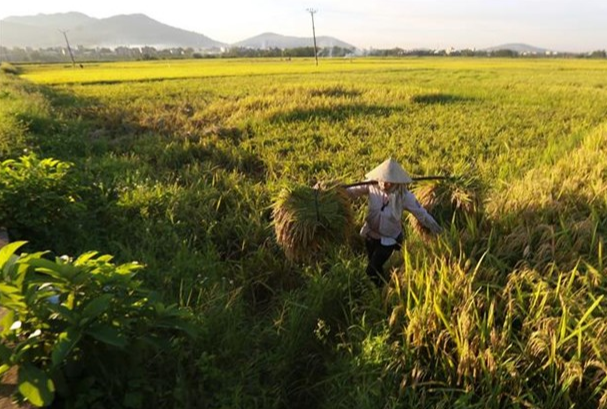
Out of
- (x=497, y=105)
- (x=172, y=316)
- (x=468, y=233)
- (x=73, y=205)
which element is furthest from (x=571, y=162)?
(x=497, y=105)

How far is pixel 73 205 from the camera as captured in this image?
3.62 meters

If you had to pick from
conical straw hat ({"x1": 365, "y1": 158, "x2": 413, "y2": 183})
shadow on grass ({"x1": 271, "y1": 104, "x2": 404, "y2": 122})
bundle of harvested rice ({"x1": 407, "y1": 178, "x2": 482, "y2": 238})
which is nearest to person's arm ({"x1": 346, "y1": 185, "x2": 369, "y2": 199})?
conical straw hat ({"x1": 365, "y1": 158, "x2": 413, "y2": 183})

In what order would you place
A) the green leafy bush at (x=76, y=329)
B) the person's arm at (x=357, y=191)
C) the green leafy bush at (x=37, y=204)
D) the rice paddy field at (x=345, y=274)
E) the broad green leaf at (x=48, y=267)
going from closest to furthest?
1. the green leafy bush at (x=76, y=329)
2. the broad green leaf at (x=48, y=267)
3. the rice paddy field at (x=345, y=274)
4. the person's arm at (x=357, y=191)
5. the green leafy bush at (x=37, y=204)

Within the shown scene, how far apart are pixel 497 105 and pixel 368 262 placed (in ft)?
30.3

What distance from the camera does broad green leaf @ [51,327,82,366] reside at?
1.47 meters

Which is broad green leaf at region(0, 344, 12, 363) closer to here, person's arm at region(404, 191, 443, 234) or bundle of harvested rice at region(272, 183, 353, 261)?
bundle of harvested rice at region(272, 183, 353, 261)

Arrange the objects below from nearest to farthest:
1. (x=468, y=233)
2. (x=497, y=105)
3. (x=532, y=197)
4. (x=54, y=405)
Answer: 1. (x=54, y=405)
2. (x=468, y=233)
3. (x=532, y=197)
4. (x=497, y=105)

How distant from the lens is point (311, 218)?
10.0 feet

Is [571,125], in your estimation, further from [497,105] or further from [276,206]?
[276,206]

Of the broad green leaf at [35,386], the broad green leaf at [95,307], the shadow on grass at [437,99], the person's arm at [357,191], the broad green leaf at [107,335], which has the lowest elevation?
the shadow on grass at [437,99]

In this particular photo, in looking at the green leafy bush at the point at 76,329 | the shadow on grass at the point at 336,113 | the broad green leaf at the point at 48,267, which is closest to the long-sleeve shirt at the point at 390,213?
the green leafy bush at the point at 76,329

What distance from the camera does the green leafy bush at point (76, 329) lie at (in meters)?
1.55

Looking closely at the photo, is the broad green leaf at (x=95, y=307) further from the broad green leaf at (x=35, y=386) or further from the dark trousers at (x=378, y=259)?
the dark trousers at (x=378, y=259)

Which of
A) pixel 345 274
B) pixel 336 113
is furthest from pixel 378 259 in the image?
pixel 336 113
